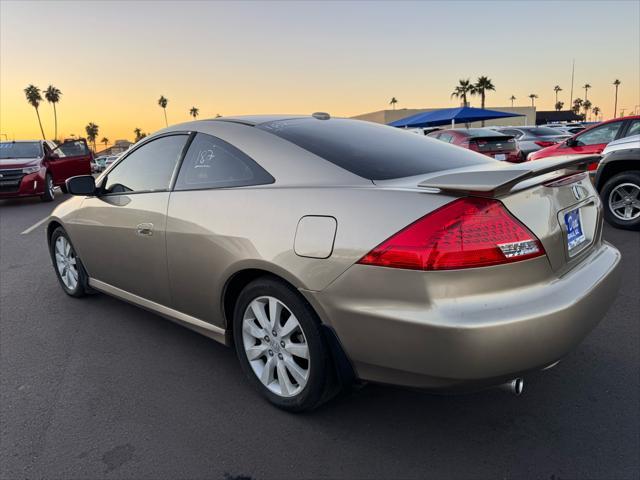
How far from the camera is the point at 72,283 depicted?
177 inches

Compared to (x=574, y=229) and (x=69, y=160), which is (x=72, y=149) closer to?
(x=69, y=160)

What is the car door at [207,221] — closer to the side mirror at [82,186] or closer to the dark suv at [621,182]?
the side mirror at [82,186]

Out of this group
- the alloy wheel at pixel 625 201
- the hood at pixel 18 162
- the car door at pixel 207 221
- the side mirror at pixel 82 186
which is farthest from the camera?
the hood at pixel 18 162

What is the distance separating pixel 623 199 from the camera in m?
6.69

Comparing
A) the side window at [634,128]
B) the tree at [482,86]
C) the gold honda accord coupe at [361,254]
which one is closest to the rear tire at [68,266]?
the gold honda accord coupe at [361,254]

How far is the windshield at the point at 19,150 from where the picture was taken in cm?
1292

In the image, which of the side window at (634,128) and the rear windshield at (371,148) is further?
the side window at (634,128)

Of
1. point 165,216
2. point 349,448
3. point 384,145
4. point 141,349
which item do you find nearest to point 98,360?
point 141,349

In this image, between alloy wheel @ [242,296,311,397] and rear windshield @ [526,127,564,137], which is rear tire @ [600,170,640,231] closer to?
alloy wheel @ [242,296,311,397]

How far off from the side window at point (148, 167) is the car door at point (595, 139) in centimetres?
702

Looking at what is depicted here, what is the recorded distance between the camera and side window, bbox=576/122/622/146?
7.87m

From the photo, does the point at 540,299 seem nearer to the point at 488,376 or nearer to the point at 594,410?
the point at 488,376

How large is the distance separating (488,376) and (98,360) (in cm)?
253

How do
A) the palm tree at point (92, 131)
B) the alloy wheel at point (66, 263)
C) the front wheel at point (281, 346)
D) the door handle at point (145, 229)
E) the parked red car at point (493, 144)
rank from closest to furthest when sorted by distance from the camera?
the front wheel at point (281, 346), the door handle at point (145, 229), the alloy wheel at point (66, 263), the parked red car at point (493, 144), the palm tree at point (92, 131)
